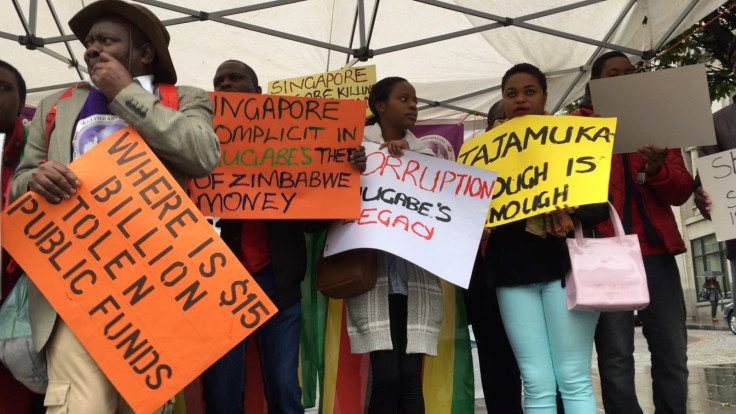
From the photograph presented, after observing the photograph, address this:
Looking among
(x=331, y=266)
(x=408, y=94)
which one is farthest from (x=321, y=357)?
(x=408, y=94)

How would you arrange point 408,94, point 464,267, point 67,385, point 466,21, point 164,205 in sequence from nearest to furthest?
point 67,385 → point 164,205 → point 464,267 → point 408,94 → point 466,21

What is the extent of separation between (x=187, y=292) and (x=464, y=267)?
1.45 m

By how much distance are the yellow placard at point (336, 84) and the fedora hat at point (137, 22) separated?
121 inches

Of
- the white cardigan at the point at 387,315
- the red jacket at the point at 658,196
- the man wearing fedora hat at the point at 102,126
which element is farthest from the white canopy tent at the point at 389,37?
the man wearing fedora hat at the point at 102,126

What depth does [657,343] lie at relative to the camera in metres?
3.46

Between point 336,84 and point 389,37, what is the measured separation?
5.09ft

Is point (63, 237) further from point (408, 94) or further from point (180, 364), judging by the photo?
point (408, 94)

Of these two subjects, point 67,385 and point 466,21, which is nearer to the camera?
point 67,385

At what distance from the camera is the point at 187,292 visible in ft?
7.18

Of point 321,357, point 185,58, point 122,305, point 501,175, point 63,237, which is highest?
point 185,58

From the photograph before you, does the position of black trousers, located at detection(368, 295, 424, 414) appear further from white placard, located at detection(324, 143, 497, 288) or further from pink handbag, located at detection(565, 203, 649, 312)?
pink handbag, located at detection(565, 203, 649, 312)

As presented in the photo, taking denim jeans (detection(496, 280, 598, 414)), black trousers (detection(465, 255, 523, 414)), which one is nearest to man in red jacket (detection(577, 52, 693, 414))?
denim jeans (detection(496, 280, 598, 414))

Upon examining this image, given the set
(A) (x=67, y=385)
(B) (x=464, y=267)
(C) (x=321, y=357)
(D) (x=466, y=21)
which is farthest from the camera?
(D) (x=466, y=21)

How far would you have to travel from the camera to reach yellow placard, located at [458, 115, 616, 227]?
314 centimetres
